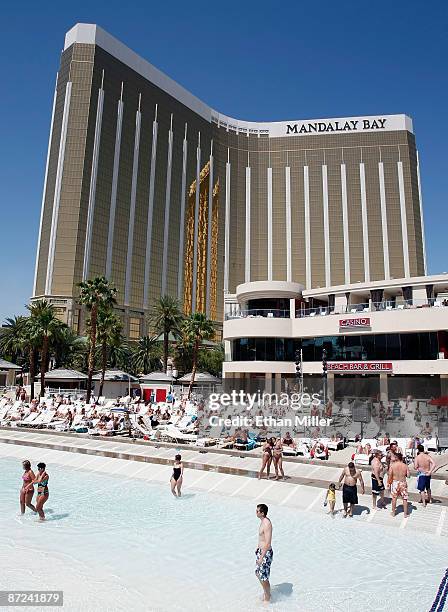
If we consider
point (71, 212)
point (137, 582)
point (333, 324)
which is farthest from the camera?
point (71, 212)

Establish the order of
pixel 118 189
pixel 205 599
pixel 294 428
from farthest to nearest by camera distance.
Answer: pixel 118 189 < pixel 294 428 < pixel 205 599

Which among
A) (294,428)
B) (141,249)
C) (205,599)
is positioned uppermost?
(141,249)

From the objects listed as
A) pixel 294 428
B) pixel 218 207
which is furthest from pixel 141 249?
pixel 294 428

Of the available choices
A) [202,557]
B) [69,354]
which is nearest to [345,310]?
[202,557]

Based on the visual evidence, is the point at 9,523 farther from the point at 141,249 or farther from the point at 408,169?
the point at 408,169

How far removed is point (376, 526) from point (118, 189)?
91483 millimetres

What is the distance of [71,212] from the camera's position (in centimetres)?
8675

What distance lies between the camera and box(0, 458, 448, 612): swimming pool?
25.1ft

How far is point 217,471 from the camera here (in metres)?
15.9

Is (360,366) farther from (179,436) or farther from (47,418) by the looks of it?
(47,418)

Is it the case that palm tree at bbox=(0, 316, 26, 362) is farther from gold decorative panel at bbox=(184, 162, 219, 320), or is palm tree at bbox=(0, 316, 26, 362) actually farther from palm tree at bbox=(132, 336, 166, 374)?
gold decorative panel at bbox=(184, 162, 219, 320)

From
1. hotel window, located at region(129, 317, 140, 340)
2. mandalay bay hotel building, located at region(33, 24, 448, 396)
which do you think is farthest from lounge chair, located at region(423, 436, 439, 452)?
hotel window, located at region(129, 317, 140, 340)

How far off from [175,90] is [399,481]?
11479 centimetres

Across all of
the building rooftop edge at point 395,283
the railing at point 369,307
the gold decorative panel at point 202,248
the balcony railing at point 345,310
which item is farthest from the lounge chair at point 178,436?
the gold decorative panel at point 202,248
